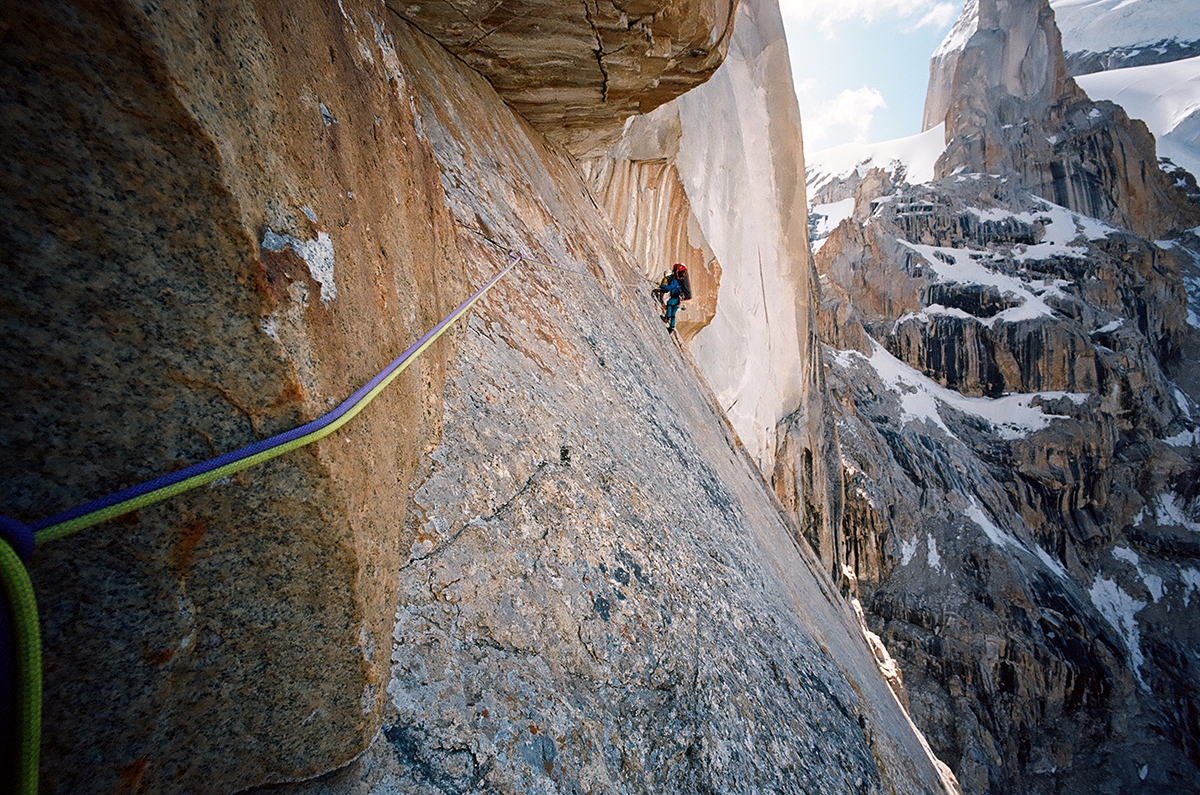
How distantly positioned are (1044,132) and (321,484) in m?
110

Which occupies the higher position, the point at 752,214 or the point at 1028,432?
the point at 752,214

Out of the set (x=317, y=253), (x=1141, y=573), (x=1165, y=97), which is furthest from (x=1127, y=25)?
(x=317, y=253)

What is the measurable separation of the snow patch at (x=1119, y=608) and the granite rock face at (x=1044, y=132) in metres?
56.4

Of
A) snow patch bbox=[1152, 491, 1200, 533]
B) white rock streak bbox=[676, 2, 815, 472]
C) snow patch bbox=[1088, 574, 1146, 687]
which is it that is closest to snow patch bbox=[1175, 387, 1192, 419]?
snow patch bbox=[1152, 491, 1200, 533]

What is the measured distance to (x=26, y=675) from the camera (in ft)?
2.70

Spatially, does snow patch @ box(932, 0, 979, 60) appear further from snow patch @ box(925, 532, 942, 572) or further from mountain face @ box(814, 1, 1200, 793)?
snow patch @ box(925, 532, 942, 572)

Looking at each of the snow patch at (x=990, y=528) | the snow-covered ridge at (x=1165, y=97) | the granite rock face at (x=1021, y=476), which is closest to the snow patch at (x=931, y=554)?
the granite rock face at (x=1021, y=476)

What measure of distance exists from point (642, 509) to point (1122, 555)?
66487mm

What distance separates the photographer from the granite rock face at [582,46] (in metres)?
5.02

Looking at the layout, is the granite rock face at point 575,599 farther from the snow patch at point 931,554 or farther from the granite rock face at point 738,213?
the snow patch at point 931,554

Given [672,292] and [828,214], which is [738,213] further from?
[828,214]

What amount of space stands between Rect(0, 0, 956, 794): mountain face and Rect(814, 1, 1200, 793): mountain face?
63.2 ft

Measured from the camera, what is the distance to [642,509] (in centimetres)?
327

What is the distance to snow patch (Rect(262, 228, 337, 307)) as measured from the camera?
119 cm
